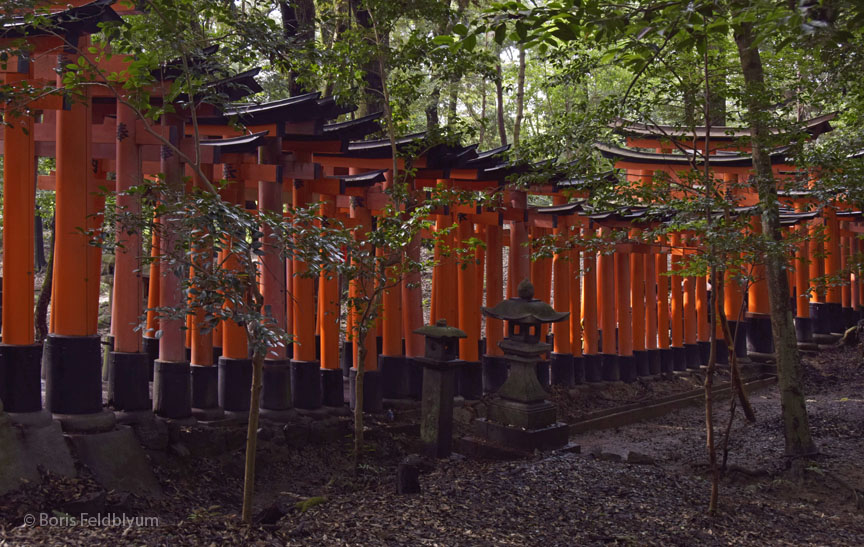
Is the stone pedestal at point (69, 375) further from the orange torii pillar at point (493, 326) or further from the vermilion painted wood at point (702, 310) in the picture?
the vermilion painted wood at point (702, 310)

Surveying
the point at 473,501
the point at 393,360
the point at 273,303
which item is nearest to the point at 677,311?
the point at 393,360

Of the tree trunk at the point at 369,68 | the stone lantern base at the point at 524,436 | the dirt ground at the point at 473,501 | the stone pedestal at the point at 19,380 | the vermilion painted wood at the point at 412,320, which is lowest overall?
the dirt ground at the point at 473,501

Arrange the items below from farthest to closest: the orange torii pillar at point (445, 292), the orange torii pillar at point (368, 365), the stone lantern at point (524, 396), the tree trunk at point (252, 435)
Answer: the orange torii pillar at point (445, 292) < the orange torii pillar at point (368, 365) < the stone lantern at point (524, 396) < the tree trunk at point (252, 435)

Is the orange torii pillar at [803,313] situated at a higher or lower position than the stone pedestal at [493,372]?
higher

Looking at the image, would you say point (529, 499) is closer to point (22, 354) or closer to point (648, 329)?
point (22, 354)

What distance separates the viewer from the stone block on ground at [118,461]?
6793mm

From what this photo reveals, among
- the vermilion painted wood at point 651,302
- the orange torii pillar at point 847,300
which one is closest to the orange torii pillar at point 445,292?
the vermilion painted wood at point 651,302

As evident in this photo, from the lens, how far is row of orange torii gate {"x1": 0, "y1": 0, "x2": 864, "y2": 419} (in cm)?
690

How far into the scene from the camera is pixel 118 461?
6.99m

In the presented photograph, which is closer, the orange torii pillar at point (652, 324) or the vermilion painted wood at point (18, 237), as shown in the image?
the vermilion painted wood at point (18, 237)

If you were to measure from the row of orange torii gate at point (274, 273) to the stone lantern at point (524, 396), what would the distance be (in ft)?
2.09

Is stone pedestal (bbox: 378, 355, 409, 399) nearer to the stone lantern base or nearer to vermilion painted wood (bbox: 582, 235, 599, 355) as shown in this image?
the stone lantern base

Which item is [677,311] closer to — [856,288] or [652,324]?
[652,324]

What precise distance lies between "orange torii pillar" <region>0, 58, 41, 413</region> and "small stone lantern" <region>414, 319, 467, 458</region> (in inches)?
158
